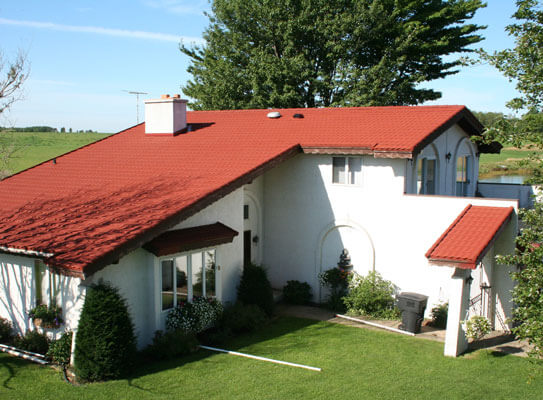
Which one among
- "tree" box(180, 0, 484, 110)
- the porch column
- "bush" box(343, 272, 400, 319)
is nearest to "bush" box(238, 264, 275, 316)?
"bush" box(343, 272, 400, 319)

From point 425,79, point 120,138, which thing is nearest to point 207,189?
point 120,138

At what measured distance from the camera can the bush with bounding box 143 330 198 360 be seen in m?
12.4

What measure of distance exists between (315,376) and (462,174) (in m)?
13.1

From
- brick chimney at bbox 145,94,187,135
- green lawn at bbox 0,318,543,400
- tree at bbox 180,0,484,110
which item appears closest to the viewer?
green lawn at bbox 0,318,543,400

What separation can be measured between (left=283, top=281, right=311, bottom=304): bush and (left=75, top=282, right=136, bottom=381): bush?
24.8ft

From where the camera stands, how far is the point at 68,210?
48.4 feet

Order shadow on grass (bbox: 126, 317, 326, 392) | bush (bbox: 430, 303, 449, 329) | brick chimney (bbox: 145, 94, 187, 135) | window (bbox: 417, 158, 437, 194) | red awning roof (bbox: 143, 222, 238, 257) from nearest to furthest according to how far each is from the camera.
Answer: shadow on grass (bbox: 126, 317, 326, 392), red awning roof (bbox: 143, 222, 238, 257), bush (bbox: 430, 303, 449, 329), window (bbox: 417, 158, 437, 194), brick chimney (bbox: 145, 94, 187, 135)

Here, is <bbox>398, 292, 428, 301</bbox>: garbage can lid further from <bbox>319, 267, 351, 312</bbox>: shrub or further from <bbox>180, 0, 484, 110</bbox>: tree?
<bbox>180, 0, 484, 110</bbox>: tree

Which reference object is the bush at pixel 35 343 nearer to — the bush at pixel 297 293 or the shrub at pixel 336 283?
the bush at pixel 297 293

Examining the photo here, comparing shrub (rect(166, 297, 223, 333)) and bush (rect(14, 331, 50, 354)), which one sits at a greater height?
shrub (rect(166, 297, 223, 333))

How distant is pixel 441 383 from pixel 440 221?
5.71 m

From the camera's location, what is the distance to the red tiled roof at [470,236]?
486 inches

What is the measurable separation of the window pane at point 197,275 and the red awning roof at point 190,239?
1.68 ft

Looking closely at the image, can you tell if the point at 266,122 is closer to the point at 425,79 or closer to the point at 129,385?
the point at 129,385
